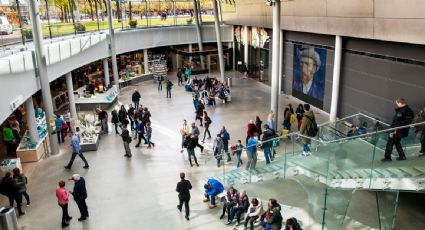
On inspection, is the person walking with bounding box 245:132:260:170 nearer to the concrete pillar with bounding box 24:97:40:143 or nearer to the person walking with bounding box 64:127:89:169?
the person walking with bounding box 64:127:89:169

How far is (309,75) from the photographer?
851 inches

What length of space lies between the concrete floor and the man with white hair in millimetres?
1562

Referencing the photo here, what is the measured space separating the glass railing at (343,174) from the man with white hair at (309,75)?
33.5 ft

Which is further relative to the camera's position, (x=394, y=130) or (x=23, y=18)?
(x=23, y=18)

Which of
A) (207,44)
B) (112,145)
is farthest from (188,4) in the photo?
(112,145)

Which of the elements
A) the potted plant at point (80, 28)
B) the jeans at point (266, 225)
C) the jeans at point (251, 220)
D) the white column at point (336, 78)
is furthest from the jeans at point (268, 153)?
the potted plant at point (80, 28)

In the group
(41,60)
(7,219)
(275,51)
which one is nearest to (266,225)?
(7,219)

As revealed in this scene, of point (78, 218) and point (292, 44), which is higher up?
point (292, 44)

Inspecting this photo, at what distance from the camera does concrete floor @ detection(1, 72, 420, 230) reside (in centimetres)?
1038

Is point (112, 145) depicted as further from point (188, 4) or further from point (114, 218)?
point (188, 4)

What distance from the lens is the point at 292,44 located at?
23.2m

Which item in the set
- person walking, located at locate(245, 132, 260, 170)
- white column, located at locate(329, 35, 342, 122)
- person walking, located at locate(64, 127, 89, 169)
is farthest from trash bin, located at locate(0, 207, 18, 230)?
white column, located at locate(329, 35, 342, 122)

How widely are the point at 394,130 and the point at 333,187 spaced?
1.98 meters

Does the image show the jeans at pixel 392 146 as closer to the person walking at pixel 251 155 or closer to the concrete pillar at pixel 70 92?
the person walking at pixel 251 155
